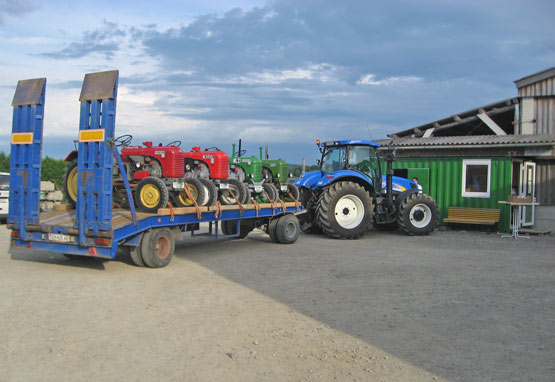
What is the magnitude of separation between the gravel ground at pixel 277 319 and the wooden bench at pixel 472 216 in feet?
17.6

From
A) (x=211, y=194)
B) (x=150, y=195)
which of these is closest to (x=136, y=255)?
(x=150, y=195)

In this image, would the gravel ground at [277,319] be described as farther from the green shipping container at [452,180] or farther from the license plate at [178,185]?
the green shipping container at [452,180]

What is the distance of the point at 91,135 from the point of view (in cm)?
772

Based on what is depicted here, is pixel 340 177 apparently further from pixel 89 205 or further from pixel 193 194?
pixel 89 205

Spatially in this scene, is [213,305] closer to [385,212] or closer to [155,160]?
[155,160]

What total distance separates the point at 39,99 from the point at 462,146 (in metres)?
Answer: 11.7

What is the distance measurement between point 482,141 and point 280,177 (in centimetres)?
644

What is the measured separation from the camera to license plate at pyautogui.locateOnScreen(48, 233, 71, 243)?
25.4 ft

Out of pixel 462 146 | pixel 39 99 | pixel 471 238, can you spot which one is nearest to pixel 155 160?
pixel 39 99

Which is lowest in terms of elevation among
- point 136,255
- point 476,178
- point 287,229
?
point 136,255


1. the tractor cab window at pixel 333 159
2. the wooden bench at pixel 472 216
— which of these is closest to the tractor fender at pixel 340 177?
the tractor cab window at pixel 333 159

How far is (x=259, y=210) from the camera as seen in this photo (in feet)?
35.6

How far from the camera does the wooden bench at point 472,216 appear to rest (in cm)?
1489

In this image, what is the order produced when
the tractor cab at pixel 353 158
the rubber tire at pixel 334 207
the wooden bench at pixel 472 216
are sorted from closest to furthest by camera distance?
the rubber tire at pixel 334 207
the tractor cab at pixel 353 158
the wooden bench at pixel 472 216
